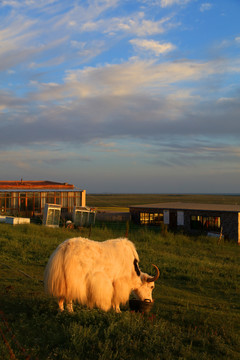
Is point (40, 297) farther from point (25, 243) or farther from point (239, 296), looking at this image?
point (25, 243)

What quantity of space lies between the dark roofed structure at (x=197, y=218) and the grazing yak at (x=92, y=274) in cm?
1998

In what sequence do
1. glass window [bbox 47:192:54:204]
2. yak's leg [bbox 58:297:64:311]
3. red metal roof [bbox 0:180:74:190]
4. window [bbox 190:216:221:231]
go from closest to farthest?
yak's leg [bbox 58:297:64:311]
window [bbox 190:216:221:231]
red metal roof [bbox 0:180:74:190]
glass window [bbox 47:192:54:204]

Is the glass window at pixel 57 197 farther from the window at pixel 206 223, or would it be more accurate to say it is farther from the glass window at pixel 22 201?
the window at pixel 206 223

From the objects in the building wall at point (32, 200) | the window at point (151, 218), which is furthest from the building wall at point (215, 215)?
the building wall at point (32, 200)

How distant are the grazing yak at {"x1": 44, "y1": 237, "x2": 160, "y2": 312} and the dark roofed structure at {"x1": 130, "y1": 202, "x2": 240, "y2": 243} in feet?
65.6

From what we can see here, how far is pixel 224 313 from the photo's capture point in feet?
27.3

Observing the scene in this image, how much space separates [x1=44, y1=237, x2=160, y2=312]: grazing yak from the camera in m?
6.89

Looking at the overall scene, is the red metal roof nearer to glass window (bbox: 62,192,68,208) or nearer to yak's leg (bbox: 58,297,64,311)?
glass window (bbox: 62,192,68,208)

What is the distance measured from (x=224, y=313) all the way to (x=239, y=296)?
2.98m

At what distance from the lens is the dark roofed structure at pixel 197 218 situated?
26.4m

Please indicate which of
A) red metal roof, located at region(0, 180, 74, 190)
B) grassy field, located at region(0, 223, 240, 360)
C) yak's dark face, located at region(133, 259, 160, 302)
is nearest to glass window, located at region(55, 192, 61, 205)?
red metal roof, located at region(0, 180, 74, 190)

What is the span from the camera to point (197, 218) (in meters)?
28.9

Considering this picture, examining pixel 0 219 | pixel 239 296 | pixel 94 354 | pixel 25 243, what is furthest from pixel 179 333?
pixel 0 219

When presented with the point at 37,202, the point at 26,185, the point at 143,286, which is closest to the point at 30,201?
the point at 37,202
